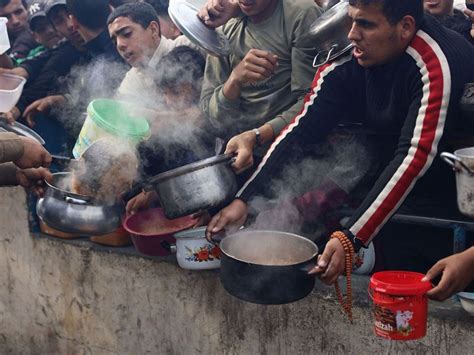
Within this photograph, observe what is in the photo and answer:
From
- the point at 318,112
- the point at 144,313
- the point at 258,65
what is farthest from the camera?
the point at 144,313

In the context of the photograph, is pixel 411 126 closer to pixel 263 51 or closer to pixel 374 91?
pixel 374 91

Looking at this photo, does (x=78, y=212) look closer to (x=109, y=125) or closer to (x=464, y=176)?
(x=109, y=125)

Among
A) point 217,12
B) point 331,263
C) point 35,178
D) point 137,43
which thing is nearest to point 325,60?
point 217,12

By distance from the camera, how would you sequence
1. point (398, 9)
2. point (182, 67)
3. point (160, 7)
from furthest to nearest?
point (160, 7) < point (182, 67) < point (398, 9)

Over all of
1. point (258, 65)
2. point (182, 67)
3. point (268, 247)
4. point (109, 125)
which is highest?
point (258, 65)

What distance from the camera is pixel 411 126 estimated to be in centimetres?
305

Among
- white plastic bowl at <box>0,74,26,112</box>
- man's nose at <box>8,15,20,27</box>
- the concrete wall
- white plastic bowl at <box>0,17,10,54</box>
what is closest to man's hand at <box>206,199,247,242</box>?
the concrete wall

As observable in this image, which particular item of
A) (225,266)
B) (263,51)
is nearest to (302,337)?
(225,266)

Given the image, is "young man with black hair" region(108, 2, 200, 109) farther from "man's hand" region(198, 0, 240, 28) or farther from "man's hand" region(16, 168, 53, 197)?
"man's hand" region(16, 168, 53, 197)

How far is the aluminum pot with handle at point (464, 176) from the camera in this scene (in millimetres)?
2881

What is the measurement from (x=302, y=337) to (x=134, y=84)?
248 centimetres

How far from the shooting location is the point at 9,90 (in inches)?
204

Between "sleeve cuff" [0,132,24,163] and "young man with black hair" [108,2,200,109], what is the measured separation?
1.16 meters

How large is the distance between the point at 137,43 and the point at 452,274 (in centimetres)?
340
